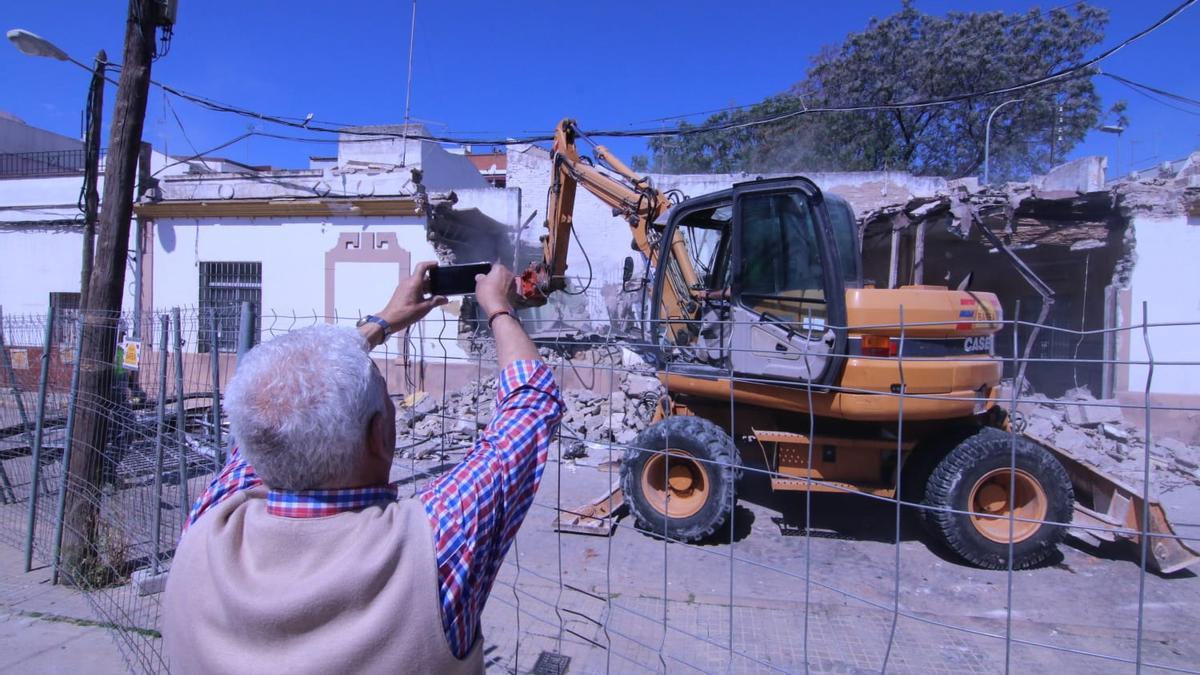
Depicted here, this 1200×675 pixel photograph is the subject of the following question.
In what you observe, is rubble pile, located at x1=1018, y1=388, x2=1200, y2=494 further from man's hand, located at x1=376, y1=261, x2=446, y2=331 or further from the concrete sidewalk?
the concrete sidewalk

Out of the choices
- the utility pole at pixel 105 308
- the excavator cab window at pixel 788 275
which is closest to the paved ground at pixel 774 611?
the utility pole at pixel 105 308

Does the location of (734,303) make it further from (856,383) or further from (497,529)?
(497,529)

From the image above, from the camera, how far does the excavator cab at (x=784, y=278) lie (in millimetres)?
5105

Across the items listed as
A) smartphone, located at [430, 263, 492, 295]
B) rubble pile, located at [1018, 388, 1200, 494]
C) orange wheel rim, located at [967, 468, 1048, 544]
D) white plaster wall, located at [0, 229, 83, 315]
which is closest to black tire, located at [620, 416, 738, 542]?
orange wheel rim, located at [967, 468, 1048, 544]

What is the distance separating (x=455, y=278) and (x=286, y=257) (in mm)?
13191

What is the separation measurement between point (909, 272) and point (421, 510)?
10985mm

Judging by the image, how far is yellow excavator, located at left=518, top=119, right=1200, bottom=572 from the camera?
16.5 ft

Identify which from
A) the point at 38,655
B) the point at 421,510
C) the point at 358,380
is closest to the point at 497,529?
the point at 421,510

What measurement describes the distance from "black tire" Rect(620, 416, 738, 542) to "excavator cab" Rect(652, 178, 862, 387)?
0.51 meters

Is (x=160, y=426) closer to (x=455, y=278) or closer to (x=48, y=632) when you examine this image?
(x=48, y=632)

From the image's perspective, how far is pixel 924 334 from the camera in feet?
16.6

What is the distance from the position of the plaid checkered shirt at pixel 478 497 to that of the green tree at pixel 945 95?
66.3 feet

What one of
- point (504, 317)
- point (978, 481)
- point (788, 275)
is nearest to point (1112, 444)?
point (978, 481)

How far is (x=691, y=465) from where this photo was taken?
5770 millimetres
